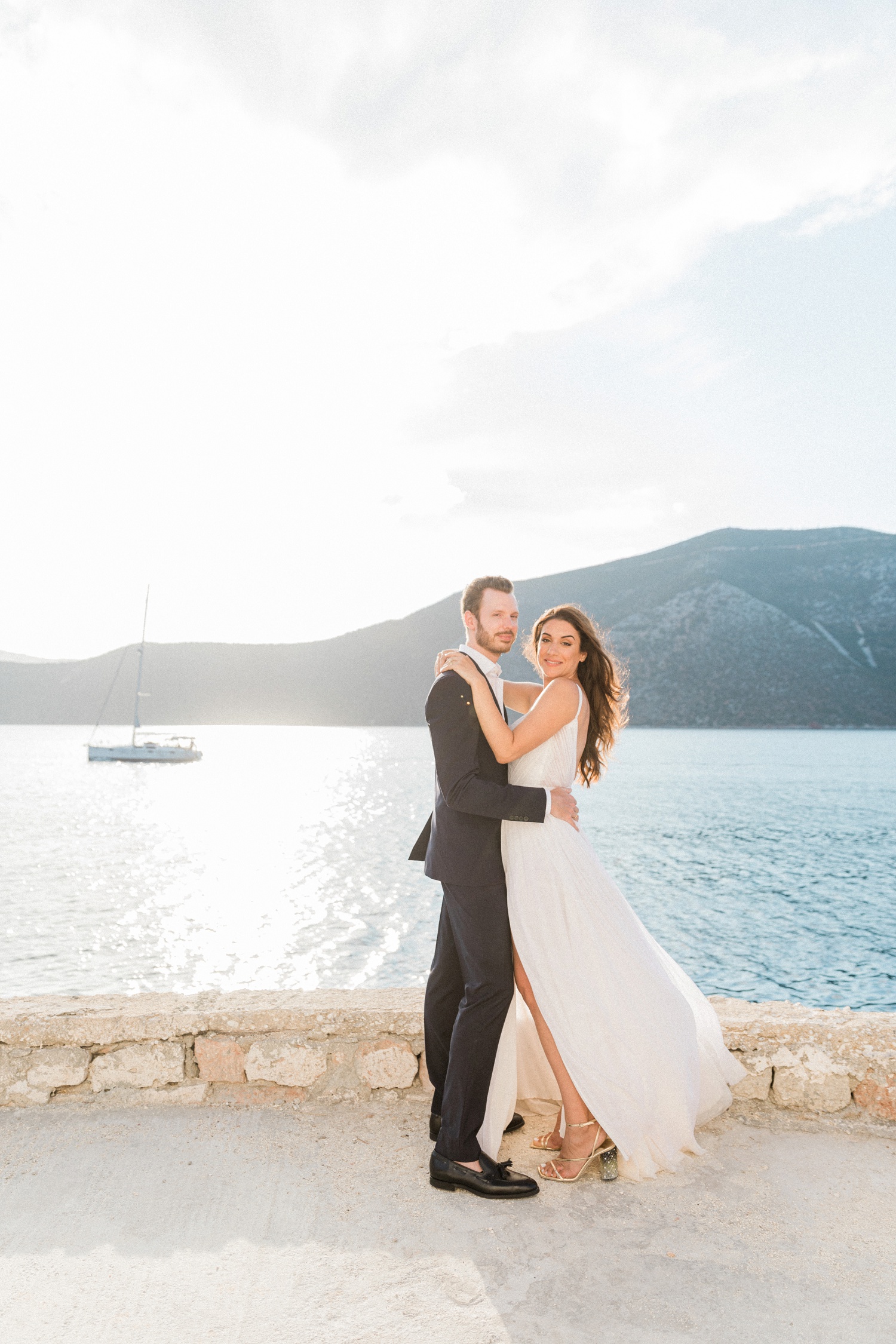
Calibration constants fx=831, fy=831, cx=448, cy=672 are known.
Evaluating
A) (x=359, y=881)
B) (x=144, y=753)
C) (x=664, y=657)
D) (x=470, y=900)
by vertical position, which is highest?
(x=664, y=657)

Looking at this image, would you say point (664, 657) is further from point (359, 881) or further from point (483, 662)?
point (483, 662)

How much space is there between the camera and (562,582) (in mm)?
129000

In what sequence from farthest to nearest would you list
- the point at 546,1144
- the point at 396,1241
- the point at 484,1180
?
the point at 546,1144, the point at 484,1180, the point at 396,1241

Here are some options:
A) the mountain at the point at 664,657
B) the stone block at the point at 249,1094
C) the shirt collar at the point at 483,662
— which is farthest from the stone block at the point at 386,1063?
the mountain at the point at 664,657

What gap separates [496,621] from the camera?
9.82ft

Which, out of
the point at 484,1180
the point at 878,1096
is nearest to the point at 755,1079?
the point at 878,1096

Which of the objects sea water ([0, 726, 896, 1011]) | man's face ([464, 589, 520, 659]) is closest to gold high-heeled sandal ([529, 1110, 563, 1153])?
man's face ([464, 589, 520, 659])

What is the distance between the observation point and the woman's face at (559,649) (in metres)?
3.14

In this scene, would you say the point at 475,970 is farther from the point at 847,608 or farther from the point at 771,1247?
the point at 847,608

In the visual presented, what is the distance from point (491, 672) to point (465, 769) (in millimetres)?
374

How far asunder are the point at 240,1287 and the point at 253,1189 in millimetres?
469

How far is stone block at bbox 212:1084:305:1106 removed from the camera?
3.12 m

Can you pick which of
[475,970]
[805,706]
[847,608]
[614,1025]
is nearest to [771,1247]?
[614,1025]

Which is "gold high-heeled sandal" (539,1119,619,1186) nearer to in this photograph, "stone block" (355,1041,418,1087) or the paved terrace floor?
the paved terrace floor
